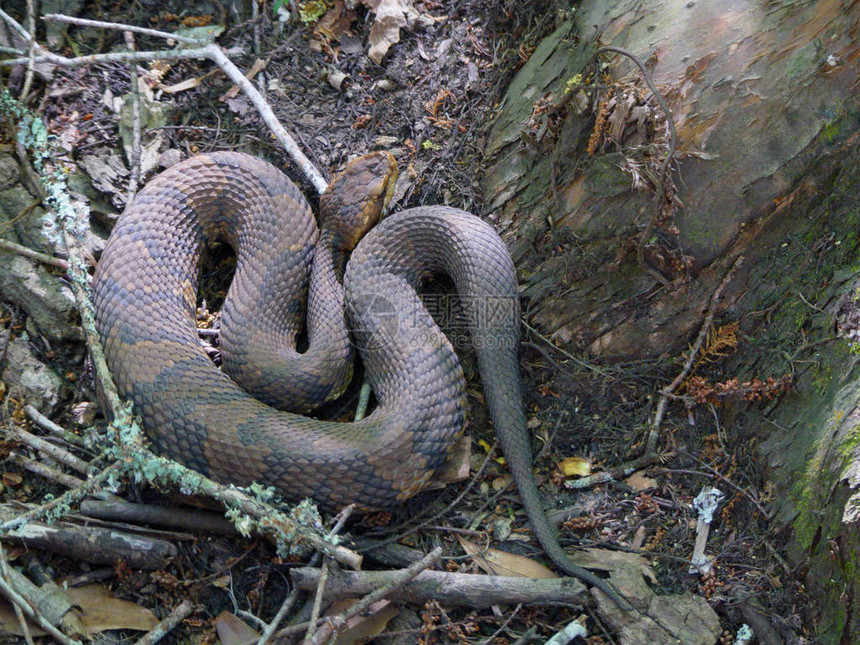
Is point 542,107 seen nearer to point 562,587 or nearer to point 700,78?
point 700,78

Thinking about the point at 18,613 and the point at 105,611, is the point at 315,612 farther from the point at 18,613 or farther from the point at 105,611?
the point at 18,613

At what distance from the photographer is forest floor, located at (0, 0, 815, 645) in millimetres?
3461

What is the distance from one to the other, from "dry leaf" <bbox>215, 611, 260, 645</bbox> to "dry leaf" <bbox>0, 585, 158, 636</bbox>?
357mm

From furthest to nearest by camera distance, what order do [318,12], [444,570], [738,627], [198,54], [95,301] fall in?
1. [318,12]
2. [198,54]
3. [95,301]
4. [444,570]
5. [738,627]

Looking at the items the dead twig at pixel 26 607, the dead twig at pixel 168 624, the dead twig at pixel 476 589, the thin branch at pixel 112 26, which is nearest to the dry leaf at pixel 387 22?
the thin branch at pixel 112 26

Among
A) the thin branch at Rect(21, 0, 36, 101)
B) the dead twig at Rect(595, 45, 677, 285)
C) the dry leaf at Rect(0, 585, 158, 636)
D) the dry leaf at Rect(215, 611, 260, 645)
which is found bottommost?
the dry leaf at Rect(215, 611, 260, 645)

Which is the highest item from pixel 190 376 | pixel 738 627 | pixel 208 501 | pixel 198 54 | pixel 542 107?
pixel 198 54

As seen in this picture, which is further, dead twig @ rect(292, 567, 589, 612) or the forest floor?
the forest floor

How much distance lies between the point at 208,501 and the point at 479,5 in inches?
167

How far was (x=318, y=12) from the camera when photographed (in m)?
5.35

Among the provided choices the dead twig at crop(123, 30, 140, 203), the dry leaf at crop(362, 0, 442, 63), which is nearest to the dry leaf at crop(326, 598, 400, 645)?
the dead twig at crop(123, 30, 140, 203)

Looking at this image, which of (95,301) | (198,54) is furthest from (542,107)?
(95,301)

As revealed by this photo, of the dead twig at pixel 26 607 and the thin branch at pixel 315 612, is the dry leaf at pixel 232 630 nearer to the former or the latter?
the thin branch at pixel 315 612

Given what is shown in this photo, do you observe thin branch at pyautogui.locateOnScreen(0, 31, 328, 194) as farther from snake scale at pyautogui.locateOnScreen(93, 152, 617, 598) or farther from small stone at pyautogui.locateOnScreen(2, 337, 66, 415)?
small stone at pyautogui.locateOnScreen(2, 337, 66, 415)
